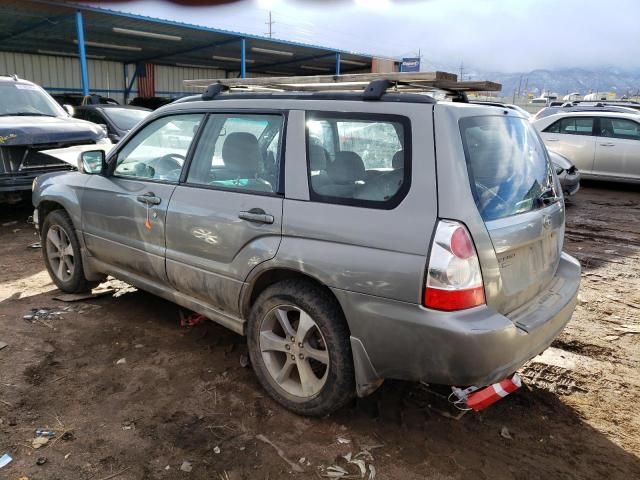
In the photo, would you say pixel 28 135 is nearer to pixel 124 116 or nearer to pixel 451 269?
pixel 124 116

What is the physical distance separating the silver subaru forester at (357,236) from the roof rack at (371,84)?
113 millimetres

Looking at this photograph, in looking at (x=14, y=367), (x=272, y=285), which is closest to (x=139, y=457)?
(x=272, y=285)

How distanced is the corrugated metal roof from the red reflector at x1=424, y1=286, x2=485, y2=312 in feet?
55.9

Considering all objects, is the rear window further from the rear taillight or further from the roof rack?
the roof rack

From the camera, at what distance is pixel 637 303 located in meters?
4.74

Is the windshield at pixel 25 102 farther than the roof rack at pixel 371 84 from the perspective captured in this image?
Yes

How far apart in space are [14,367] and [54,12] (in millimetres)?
16565

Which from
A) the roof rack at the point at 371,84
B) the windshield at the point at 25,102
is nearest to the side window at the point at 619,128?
the roof rack at the point at 371,84

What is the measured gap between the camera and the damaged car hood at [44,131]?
681cm

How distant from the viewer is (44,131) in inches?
280

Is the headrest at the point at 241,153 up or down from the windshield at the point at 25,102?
down

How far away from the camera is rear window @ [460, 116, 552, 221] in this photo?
8.16 ft

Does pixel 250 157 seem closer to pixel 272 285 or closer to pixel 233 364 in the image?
pixel 272 285

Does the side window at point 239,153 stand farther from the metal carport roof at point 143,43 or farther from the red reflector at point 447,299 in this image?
the metal carport roof at point 143,43
